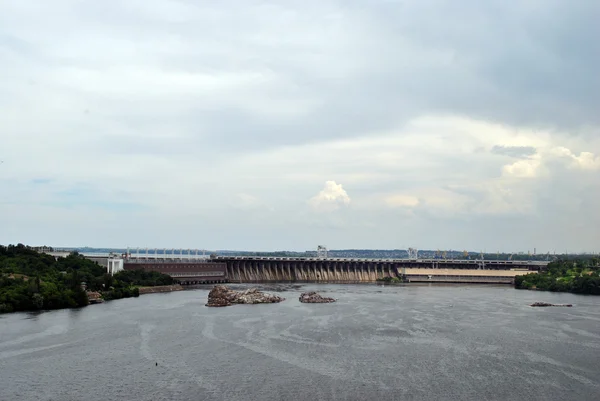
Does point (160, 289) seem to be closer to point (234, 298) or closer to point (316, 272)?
point (234, 298)

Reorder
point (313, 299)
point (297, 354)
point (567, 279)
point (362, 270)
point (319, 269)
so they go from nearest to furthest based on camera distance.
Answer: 1. point (297, 354)
2. point (313, 299)
3. point (567, 279)
4. point (319, 269)
5. point (362, 270)

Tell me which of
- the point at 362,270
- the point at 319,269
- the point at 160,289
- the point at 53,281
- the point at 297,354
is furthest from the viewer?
the point at 362,270

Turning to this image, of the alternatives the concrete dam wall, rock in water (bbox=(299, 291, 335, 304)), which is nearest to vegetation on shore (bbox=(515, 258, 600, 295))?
the concrete dam wall

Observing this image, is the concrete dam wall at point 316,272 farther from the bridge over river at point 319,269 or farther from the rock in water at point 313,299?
the rock in water at point 313,299

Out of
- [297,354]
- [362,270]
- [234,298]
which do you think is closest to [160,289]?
[234,298]

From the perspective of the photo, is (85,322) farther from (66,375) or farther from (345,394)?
(345,394)

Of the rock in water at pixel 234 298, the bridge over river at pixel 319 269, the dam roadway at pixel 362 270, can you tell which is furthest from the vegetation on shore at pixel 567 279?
the rock in water at pixel 234 298
